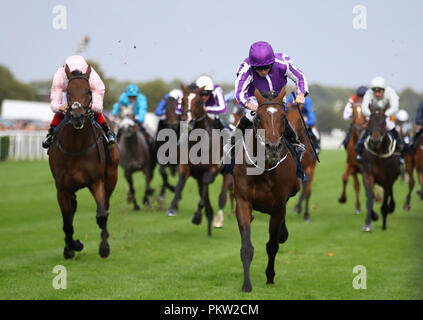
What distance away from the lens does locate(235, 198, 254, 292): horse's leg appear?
7.92 m

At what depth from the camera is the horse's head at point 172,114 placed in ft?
53.8

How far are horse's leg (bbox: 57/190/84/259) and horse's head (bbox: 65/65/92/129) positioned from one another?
1.18m

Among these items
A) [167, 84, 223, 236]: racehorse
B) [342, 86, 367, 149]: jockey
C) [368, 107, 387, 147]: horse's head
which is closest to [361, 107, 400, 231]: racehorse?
[368, 107, 387, 147]: horse's head

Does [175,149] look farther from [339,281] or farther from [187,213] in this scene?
[339,281]

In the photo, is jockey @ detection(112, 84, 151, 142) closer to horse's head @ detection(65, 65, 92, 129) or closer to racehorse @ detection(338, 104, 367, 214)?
racehorse @ detection(338, 104, 367, 214)

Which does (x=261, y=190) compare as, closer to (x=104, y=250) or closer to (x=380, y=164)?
(x=104, y=250)

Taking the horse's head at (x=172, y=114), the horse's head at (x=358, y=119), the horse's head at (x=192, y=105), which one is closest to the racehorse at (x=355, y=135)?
the horse's head at (x=358, y=119)

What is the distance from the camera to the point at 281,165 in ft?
26.3

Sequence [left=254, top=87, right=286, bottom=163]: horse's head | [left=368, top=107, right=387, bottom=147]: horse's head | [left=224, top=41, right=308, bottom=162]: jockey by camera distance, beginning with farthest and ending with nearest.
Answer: [left=368, top=107, right=387, bottom=147]: horse's head
[left=224, top=41, right=308, bottom=162]: jockey
[left=254, top=87, right=286, bottom=163]: horse's head

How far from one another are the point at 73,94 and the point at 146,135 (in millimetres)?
9205

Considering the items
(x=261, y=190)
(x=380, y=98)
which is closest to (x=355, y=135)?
(x=380, y=98)

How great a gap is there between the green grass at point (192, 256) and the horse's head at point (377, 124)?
1.82 metres

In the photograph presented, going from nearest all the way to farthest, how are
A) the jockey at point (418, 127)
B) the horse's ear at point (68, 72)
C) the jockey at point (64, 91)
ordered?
the horse's ear at point (68, 72)
the jockey at point (64, 91)
the jockey at point (418, 127)

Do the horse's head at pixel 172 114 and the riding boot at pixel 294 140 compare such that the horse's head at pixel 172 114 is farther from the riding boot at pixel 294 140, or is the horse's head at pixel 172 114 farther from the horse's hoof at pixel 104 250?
the riding boot at pixel 294 140
